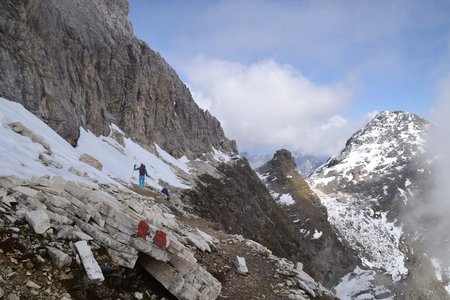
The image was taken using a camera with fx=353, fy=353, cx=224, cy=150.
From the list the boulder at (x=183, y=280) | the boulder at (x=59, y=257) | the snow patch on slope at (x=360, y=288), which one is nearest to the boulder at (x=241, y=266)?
the boulder at (x=183, y=280)

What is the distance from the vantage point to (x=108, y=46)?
6172 centimetres

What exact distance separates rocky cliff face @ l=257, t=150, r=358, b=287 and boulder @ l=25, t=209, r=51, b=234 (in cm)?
9445

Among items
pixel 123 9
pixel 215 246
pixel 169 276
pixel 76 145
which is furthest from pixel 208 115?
pixel 169 276

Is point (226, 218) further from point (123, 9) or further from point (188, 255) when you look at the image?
point (123, 9)

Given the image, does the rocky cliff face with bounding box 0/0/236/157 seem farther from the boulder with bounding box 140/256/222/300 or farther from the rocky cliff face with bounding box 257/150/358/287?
the rocky cliff face with bounding box 257/150/358/287

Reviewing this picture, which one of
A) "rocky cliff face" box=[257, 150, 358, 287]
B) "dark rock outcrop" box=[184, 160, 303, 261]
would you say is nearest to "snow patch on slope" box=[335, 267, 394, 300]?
"rocky cliff face" box=[257, 150, 358, 287]

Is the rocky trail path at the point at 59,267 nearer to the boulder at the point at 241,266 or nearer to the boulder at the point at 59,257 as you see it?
the boulder at the point at 59,257

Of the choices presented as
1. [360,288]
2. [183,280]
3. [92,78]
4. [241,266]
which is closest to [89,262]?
[183,280]

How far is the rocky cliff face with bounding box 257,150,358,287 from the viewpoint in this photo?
110250mm

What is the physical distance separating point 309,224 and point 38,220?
115 m

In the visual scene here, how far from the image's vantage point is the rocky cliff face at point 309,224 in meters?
110

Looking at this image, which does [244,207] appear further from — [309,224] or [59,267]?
[59,267]

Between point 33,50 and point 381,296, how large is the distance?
389ft

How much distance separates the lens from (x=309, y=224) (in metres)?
117
